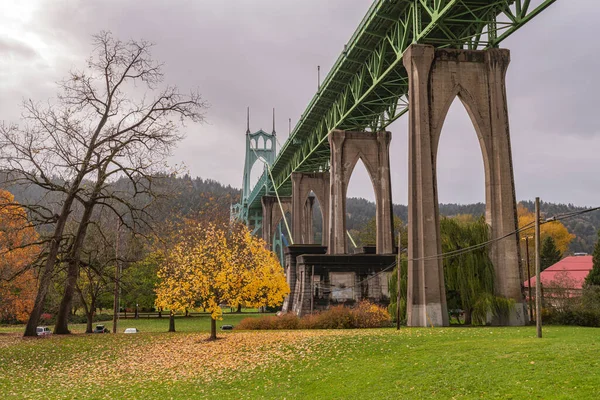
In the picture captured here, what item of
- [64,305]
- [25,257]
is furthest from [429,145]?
[25,257]

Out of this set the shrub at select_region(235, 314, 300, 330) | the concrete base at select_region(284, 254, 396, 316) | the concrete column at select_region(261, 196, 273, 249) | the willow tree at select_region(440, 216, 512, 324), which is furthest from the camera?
the concrete column at select_region(261, 196, 273, 249)

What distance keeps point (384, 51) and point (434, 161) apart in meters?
10.7

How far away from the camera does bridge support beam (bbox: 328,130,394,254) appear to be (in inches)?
1694

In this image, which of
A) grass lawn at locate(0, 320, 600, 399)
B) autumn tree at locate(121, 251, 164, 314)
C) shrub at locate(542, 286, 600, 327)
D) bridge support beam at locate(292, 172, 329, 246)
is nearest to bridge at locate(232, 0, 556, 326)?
shrub at locate(542, 286, 600, 327)

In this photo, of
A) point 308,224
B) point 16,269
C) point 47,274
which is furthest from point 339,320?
point 308,224

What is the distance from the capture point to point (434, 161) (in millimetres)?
25797

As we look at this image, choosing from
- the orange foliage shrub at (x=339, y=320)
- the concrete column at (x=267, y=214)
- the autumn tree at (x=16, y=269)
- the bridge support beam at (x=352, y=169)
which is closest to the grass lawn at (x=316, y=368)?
the orange foliage shrub at (x=339, y=320)

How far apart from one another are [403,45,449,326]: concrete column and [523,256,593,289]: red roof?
20.1 m

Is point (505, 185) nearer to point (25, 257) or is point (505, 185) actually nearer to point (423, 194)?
point (423, 194)

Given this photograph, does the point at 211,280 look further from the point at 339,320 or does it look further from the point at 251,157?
the point at 251,157

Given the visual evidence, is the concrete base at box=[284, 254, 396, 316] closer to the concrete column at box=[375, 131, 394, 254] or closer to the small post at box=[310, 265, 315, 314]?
the small post at box=[310, 265, 315, 314]

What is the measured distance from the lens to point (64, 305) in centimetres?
2412

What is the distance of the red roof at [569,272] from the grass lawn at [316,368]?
2827cm

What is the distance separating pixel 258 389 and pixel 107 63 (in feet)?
57.5
